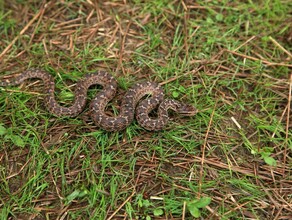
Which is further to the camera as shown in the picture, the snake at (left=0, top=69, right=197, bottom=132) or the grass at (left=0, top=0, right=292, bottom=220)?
the snake at (left=0, top=69, right=197, bottom=132)

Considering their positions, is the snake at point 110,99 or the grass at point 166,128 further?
the snake at point 110,99

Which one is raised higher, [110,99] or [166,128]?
[110,99]

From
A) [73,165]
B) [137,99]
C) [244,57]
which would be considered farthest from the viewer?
[244,57]

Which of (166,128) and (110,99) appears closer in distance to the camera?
(166,128)

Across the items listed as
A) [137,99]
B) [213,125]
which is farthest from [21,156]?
[213,125]

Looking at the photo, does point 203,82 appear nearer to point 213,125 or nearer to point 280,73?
point 213,125
